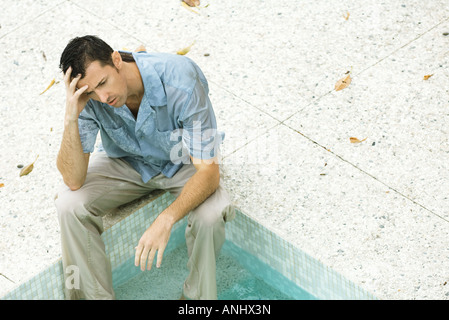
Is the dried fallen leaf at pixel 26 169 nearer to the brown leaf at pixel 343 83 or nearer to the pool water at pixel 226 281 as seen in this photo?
the pool water at pixel 226 281

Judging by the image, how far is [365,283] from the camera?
3160mm

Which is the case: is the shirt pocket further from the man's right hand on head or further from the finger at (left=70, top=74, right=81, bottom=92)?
the finger at (left=70, top=74, right=81, bottom=92)

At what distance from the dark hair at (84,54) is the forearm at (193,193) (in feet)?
2.05

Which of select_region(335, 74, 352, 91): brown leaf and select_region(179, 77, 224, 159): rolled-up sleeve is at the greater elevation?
select_region(179, 77, 224, 159): rolled-up sleeve

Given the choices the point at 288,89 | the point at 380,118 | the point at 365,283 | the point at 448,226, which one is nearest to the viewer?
the point at 365,283

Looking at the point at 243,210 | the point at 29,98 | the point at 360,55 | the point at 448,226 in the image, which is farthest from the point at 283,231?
the point at 29,98

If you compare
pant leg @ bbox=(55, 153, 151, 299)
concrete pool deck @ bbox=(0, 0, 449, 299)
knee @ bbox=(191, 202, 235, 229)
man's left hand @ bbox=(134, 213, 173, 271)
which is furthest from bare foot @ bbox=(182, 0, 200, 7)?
man's left hand @ bbox=(134, 213, 173, 271)

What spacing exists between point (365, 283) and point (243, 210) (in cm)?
71

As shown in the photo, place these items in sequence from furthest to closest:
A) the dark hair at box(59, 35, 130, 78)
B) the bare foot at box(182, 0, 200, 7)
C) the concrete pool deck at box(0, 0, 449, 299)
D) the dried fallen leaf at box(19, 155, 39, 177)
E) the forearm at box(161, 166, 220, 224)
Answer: the bare foot at box(182, 0, 200, 7) < the dried fallen leaf at box(19, 155, 39, 177) < the concrete pool deck at box(0, 0, 449, 299) < the forearm at box(161, 166, 220, 224) < the dark hair at box(59, 35, 130, 78)

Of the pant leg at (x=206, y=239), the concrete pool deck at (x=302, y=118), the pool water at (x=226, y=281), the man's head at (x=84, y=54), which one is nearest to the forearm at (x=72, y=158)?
the man's head at (x=84, y=54)

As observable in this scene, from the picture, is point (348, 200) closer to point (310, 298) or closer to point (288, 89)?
point (310, 298)

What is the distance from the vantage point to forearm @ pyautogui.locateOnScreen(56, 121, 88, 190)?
315cm

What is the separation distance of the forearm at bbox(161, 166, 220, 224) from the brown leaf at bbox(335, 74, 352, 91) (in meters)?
1.35

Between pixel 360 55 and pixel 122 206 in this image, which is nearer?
pixel 122 206
